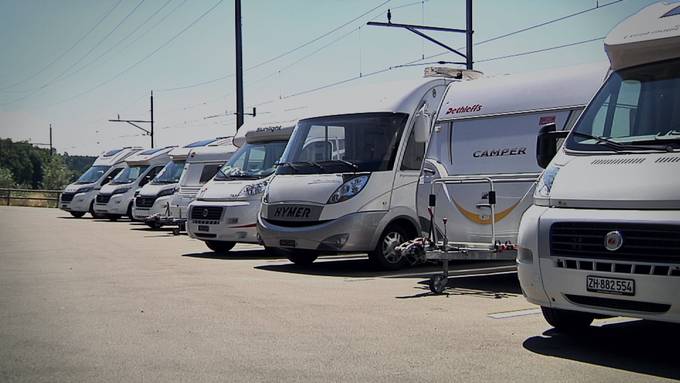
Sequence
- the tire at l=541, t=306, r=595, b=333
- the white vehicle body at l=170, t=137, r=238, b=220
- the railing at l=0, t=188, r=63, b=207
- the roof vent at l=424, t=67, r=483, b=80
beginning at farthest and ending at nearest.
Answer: the railing at l=0, t=188, r=63, b=207
the white vehicle body at l=170, t=137, r=238, b=220
the roof vent at l=424, t=67, r=483, b=80
the tire at l=541, t=306, r=595, b=333

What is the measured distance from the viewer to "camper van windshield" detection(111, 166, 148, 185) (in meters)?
29.3

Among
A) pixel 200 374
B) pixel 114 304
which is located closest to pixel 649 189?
pixel 200 374

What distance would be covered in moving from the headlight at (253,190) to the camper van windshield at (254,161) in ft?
0.95

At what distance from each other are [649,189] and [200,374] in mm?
3574

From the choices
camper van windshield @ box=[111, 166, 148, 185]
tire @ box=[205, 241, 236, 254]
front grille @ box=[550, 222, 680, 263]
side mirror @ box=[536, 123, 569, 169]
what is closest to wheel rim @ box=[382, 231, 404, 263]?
tire @ box=[205, 241, 236, 254]

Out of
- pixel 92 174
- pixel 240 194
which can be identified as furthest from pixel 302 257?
pixel 92 174

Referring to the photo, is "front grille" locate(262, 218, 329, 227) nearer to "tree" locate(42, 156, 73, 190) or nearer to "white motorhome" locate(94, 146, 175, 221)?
"white motorhome" locate(94, 146, 175, 221)

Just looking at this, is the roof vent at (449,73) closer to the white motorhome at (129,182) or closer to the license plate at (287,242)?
the license plate at (287,242)

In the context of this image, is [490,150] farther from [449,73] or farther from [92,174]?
[92,174]

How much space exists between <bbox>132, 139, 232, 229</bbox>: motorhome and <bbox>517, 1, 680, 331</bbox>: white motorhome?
16987 mm

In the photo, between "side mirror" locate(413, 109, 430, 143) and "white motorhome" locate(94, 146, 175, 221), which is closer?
"side mirror" locate(413, 109, 430, 143)

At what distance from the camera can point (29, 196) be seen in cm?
4891

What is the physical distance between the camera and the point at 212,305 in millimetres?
9125

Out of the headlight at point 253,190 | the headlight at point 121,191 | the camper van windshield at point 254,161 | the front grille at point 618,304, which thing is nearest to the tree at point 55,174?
the headlight at point 121,191
